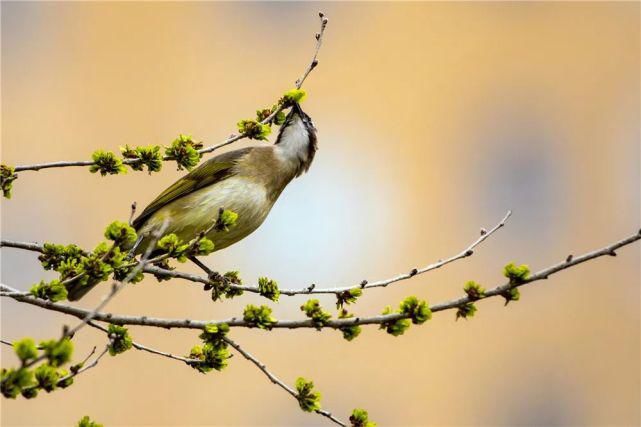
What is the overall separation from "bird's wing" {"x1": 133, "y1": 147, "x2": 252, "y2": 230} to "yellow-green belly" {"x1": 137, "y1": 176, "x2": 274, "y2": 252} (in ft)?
0.11

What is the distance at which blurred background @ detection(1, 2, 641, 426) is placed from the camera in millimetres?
16344

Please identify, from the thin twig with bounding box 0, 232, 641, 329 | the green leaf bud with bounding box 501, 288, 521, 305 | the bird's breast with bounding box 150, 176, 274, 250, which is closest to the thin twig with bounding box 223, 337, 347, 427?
the thin twig with bounding box 0, 232, 641, 329

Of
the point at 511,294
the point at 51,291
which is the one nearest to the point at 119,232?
the point at 51,291

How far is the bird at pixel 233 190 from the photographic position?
5.23m

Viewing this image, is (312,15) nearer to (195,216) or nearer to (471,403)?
(471,403)

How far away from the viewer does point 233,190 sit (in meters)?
5.38

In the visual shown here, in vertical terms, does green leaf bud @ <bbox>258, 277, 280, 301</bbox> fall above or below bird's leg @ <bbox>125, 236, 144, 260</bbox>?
below

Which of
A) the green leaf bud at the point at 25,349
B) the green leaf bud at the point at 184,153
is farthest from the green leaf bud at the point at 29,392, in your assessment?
the green leaf bud at the point at 184,153

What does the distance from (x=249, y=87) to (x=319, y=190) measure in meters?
2.55

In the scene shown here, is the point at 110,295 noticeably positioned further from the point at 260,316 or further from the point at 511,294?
the point at 511,294

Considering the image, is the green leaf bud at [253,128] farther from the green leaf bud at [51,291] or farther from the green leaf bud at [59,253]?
the green leaf bud at [51,291]

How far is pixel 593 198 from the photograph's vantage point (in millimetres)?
19125

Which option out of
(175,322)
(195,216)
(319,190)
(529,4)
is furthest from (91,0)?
(175,322)

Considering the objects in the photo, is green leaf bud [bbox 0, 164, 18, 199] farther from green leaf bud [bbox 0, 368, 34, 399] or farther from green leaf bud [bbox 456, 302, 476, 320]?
green leaf bud [bbox 456, 302, 476, 320]
